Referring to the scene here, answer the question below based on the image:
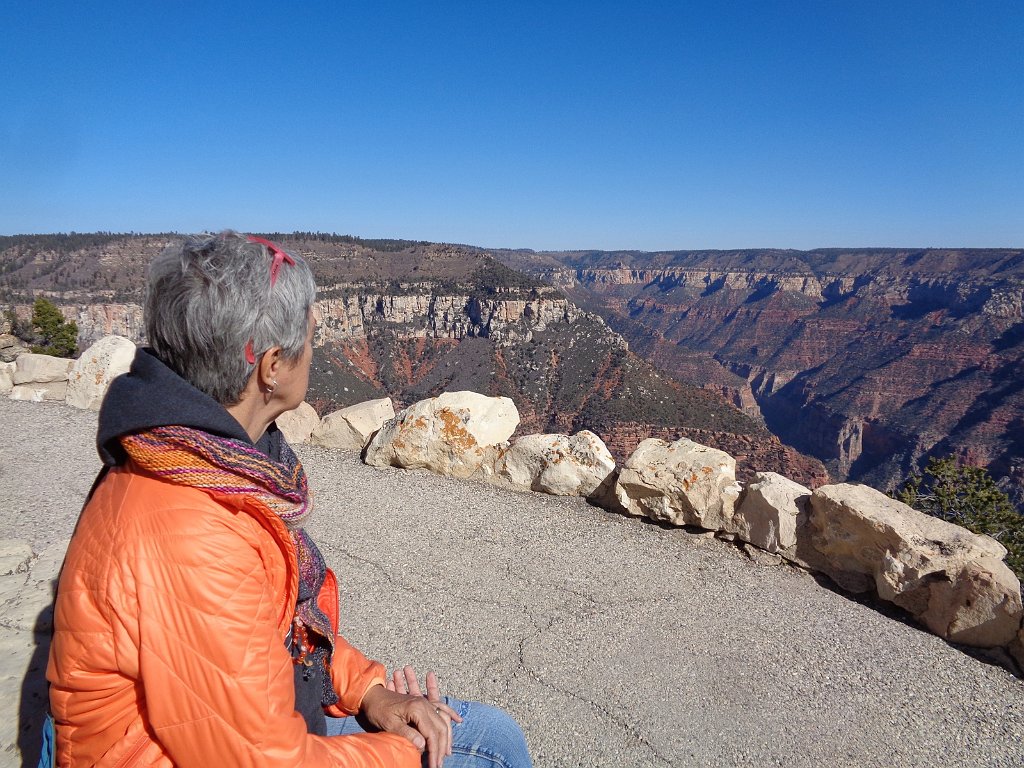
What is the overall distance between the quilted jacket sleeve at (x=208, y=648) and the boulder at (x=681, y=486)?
18.1ft

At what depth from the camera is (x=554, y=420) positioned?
2459 inches

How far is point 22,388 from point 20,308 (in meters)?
52.6

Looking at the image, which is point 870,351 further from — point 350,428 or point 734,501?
point 350,428

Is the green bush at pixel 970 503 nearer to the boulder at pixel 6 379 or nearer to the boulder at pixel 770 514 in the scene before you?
the boulder at pixel 770 514

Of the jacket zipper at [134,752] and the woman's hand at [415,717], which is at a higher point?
the jacket zipper at [134,752]

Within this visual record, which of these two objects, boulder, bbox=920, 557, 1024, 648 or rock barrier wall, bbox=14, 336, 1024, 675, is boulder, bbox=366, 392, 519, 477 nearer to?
rock barrier wall, bbox=14, 336, 1024, 675

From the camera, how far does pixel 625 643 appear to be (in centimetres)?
457

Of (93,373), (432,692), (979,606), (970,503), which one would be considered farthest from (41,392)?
(970,503)

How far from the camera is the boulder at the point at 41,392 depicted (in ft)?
35.9

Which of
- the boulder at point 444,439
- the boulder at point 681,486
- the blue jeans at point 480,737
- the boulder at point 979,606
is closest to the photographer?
the blue jeans at point 480,737

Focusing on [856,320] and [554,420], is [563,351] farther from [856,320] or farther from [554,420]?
[856,320]

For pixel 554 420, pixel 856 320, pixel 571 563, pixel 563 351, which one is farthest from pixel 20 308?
pixel 856 320

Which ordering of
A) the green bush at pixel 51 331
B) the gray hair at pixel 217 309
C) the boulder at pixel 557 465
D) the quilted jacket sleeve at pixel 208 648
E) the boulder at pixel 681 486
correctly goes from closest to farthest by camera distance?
the quilted jacket sleeve at pixel 208 648 < the gray hair at pixel 217 309 < the boulder at pixel 681 486 < the boulder at pixel 557 465 < the green bush at pixel 51 331

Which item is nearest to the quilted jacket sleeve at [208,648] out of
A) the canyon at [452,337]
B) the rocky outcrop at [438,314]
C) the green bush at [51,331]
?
the green bush at [51,331]
